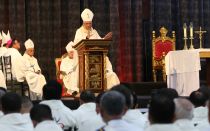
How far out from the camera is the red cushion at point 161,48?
12922 millimetres

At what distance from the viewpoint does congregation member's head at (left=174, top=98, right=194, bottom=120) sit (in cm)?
363

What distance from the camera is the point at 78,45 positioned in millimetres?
10219

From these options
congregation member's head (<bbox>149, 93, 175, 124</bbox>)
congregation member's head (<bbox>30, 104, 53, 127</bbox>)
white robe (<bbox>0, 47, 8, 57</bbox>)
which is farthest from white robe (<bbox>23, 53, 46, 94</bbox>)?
congregation member's head (<bbox>149, 93, 175, 124</bbox>)

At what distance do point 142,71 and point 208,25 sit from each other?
230cm

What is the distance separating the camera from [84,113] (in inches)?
201

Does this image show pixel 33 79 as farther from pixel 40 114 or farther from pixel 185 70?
pixel 40 114

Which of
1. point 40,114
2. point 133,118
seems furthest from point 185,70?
point 40,114

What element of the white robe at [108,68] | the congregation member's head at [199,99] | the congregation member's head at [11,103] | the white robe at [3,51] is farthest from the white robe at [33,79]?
the congregation member's head at [11,103]

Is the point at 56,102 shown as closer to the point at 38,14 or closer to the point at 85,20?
the point at 85,20

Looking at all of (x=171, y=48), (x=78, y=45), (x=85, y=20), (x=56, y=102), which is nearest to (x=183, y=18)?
(x=171, y=48)

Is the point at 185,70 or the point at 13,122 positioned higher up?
the point at 185,70

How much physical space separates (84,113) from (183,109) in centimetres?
164

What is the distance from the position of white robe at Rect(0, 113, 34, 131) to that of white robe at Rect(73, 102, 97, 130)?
2.77 ft

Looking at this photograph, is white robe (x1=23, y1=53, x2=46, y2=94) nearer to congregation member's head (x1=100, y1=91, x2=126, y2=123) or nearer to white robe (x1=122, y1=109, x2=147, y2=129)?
white robe (x1=122, y1=109, x2=147, y2=129)
